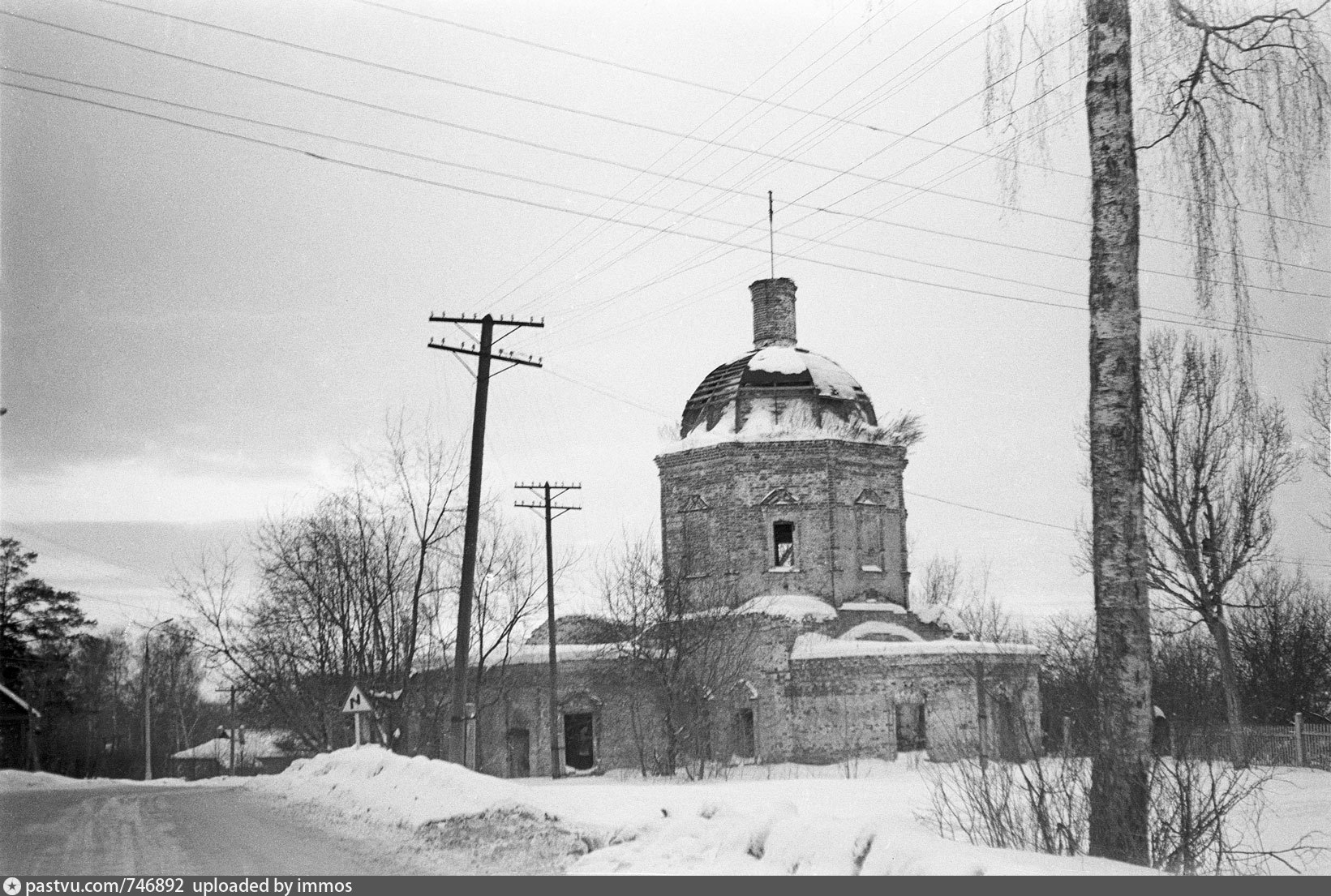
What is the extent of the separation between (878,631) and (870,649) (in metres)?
1.41

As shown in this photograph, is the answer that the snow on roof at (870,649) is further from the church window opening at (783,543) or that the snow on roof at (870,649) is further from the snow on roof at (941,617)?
the church window opening at (783,543)

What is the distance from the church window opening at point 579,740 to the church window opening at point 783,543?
23.5 ft

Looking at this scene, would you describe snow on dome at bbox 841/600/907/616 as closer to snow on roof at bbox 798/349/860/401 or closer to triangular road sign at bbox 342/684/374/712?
snow on roof at bbox 798/349/860/401

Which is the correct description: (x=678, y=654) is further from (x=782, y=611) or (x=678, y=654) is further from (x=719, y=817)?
(x=719, y=817)

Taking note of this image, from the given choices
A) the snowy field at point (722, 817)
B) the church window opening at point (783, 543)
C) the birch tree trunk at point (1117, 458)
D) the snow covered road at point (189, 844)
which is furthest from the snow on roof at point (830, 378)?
the birch tree trunk at point (1117, 458)

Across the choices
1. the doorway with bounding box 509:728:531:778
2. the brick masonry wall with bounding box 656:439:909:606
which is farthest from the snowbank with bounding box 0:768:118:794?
the brick masonry wall with bounding box 656:439:909:606

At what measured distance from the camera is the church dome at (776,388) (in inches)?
1373

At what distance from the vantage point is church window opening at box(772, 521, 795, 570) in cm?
3491

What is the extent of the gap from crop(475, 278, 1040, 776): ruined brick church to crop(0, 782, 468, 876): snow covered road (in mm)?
16971

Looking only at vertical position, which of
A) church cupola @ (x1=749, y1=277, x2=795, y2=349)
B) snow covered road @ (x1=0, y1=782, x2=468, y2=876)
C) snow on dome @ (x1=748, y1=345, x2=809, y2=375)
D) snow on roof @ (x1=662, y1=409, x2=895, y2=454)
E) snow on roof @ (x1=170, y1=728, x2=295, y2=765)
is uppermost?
church cupola @ (x1=749, y1=277, x2=795, y2=349)
